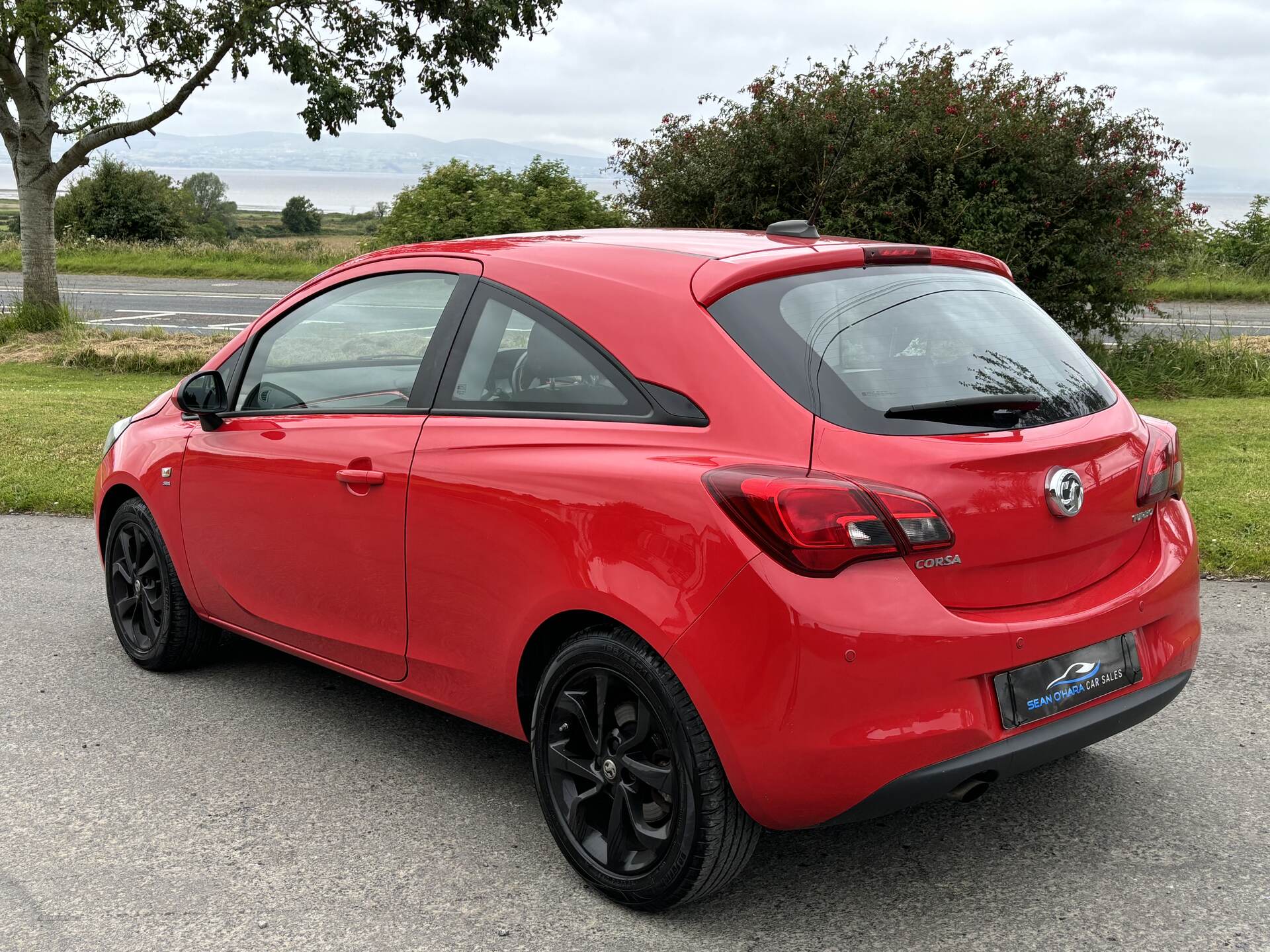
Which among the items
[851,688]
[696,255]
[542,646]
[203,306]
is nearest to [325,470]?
[542,646]

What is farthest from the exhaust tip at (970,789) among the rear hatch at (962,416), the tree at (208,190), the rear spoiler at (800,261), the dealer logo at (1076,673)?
the tree at (208,190)

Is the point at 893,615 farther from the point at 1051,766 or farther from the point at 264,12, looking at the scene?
the point at 264,12

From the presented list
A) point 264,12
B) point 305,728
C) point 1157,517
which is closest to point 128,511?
point 305,728

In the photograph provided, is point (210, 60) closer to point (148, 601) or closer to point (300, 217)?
point (148, 601)

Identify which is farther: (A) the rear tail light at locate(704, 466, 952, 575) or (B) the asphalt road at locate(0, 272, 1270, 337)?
(B) the asphalt road at locate(0, 272, 1270, 337)

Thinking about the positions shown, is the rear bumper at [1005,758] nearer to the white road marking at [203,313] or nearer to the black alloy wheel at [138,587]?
the black alloy wheel at [138,587]

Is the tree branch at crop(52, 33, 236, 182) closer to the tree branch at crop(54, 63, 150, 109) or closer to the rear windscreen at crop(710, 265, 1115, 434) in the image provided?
the tree branch at crop(54, 63, 150, 109)

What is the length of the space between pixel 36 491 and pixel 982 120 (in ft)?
29.5

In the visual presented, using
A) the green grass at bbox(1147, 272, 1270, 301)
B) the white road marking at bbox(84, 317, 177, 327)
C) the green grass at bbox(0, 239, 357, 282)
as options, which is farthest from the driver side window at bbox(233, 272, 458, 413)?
the green grass at bbox(0, 239, 357, 282)

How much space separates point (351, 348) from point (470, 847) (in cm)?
186

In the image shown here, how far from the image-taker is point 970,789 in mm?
2881

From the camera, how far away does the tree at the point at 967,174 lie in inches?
467

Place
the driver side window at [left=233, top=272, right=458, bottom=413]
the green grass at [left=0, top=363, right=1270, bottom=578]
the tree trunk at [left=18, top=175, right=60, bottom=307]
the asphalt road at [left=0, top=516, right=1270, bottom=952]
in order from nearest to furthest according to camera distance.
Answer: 1. the asphalt road at [left=0, top=516, right=1270, bottom=952]
2. the driver side window at [left=233, top=272, right=458, bottom=413]
3. the green grass at [left=0, top=363, right=1270, bottom=578]
4. the tree trunk at [left=18, top=175, right=60, bottom=307]

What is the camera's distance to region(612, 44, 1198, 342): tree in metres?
11.9
